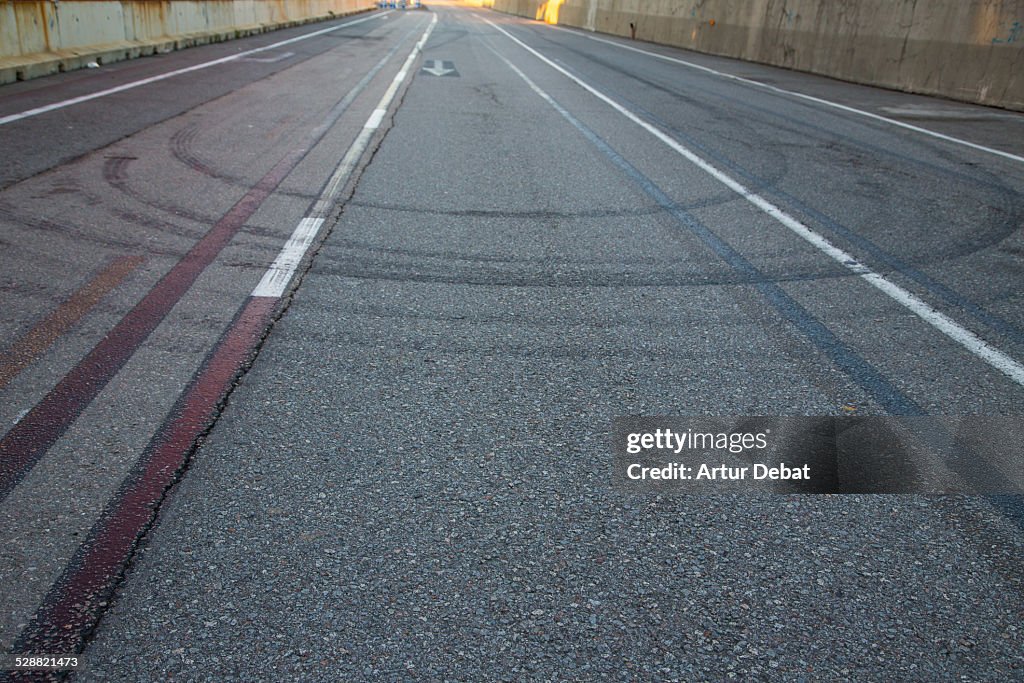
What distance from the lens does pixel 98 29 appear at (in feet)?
54.1

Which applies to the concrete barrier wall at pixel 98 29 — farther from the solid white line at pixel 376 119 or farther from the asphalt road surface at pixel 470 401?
the asphalt road surface at pixel 470 401

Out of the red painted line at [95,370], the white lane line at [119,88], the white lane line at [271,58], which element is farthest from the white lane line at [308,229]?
the white lane line at [271,58]

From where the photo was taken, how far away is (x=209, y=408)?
11.3 feet

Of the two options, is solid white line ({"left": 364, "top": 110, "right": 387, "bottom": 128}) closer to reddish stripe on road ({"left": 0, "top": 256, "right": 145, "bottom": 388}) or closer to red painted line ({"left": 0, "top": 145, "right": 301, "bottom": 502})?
red painted line ({"left": 0, "top": 145, "right": 301, "bottom": 502})

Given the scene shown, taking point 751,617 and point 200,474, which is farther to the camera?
point 200,474

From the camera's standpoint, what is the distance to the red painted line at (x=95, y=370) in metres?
3.07

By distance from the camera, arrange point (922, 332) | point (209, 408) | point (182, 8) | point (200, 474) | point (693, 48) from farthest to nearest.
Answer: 1. point (693, 48)
2. point (182, 8)
3. point (922, 332)
4. point (209, 408)
5. point (200, 474)

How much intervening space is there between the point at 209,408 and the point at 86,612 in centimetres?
123

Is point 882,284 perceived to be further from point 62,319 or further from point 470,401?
point 62,319

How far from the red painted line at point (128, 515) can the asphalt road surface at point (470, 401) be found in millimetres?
13

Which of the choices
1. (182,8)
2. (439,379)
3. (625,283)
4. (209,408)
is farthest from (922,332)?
(182,8)

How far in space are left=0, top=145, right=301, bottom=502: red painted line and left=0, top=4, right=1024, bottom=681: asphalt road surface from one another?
17 millimetres

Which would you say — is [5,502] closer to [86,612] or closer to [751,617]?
[86,612]

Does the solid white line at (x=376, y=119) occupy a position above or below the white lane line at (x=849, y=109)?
below
